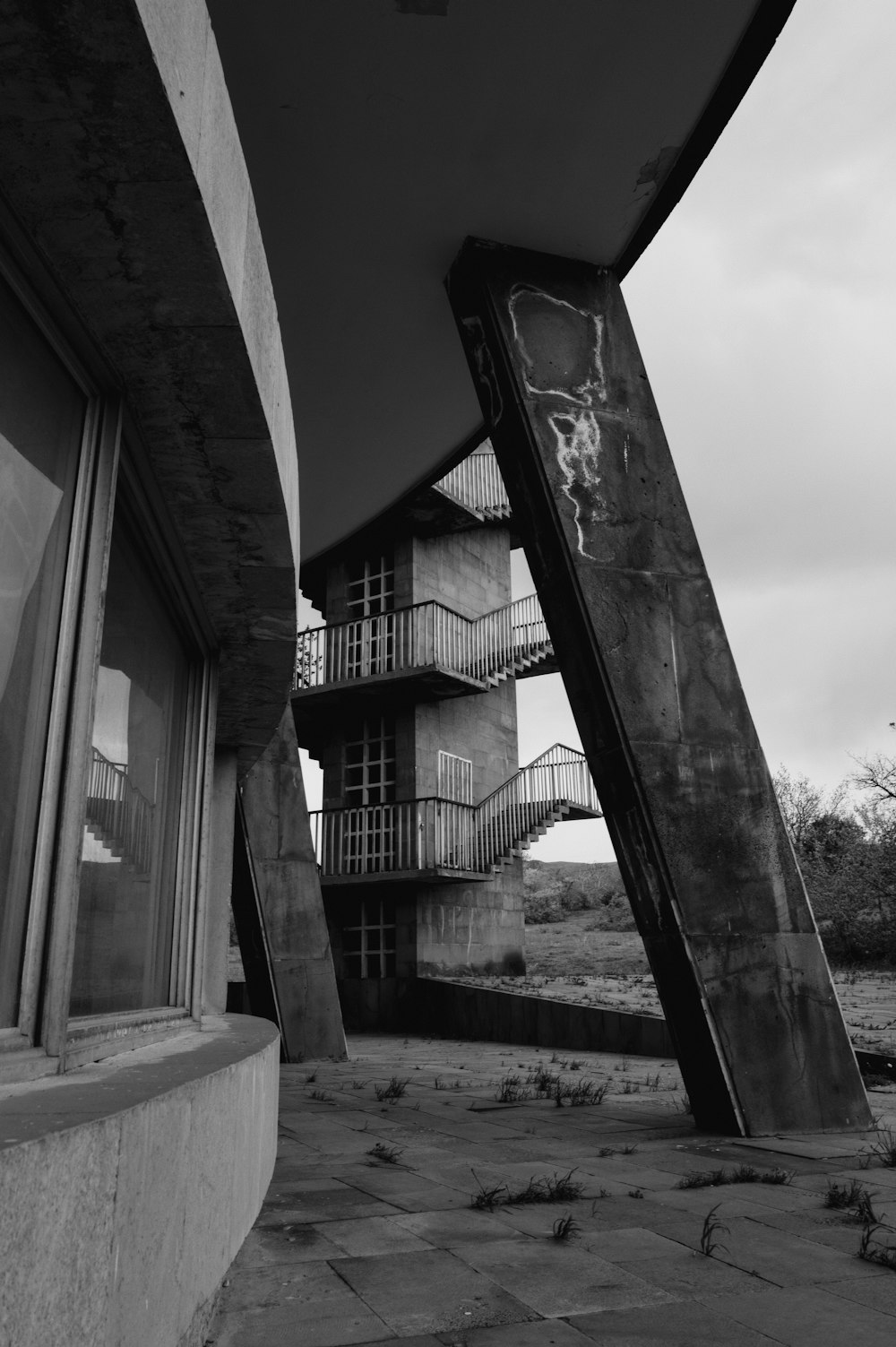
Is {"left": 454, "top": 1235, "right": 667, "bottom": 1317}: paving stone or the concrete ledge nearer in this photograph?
the concrete ledge

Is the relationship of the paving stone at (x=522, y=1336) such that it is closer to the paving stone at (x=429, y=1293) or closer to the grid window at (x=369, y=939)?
the paving stone at (x=429, y=1293)

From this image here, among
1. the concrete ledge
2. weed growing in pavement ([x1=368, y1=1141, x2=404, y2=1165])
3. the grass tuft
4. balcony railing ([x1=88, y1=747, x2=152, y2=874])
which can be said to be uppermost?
balcony railing ([x1=88, y1=747, x2=152, y2=874])

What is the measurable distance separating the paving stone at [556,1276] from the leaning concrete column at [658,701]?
3.23 metres

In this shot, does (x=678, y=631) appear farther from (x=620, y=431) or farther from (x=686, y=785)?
(x=620, y=431)

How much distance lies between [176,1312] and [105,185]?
2688mm

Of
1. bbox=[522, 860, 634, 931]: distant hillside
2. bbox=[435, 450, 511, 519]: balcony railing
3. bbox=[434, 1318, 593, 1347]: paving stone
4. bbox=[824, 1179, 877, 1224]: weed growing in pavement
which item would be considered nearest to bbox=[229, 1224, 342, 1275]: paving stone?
bbox=[434, 1318, 593, 1347]: paving stone

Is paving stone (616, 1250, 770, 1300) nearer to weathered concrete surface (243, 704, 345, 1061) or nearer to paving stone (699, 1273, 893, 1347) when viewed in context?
paving stone (699, 1273, 893, 1347)

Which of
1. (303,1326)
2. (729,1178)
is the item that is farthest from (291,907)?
(303,1326)

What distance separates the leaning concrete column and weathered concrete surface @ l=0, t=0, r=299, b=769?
353cm

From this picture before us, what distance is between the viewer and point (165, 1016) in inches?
176

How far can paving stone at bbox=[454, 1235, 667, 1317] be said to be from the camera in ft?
10.0

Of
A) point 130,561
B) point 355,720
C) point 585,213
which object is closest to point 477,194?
point 585,213

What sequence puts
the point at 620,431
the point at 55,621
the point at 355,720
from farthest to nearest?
the point at 355,720 → the point at 620,431 → the point at 55,621

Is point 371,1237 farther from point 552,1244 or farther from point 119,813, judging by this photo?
point 119,813
